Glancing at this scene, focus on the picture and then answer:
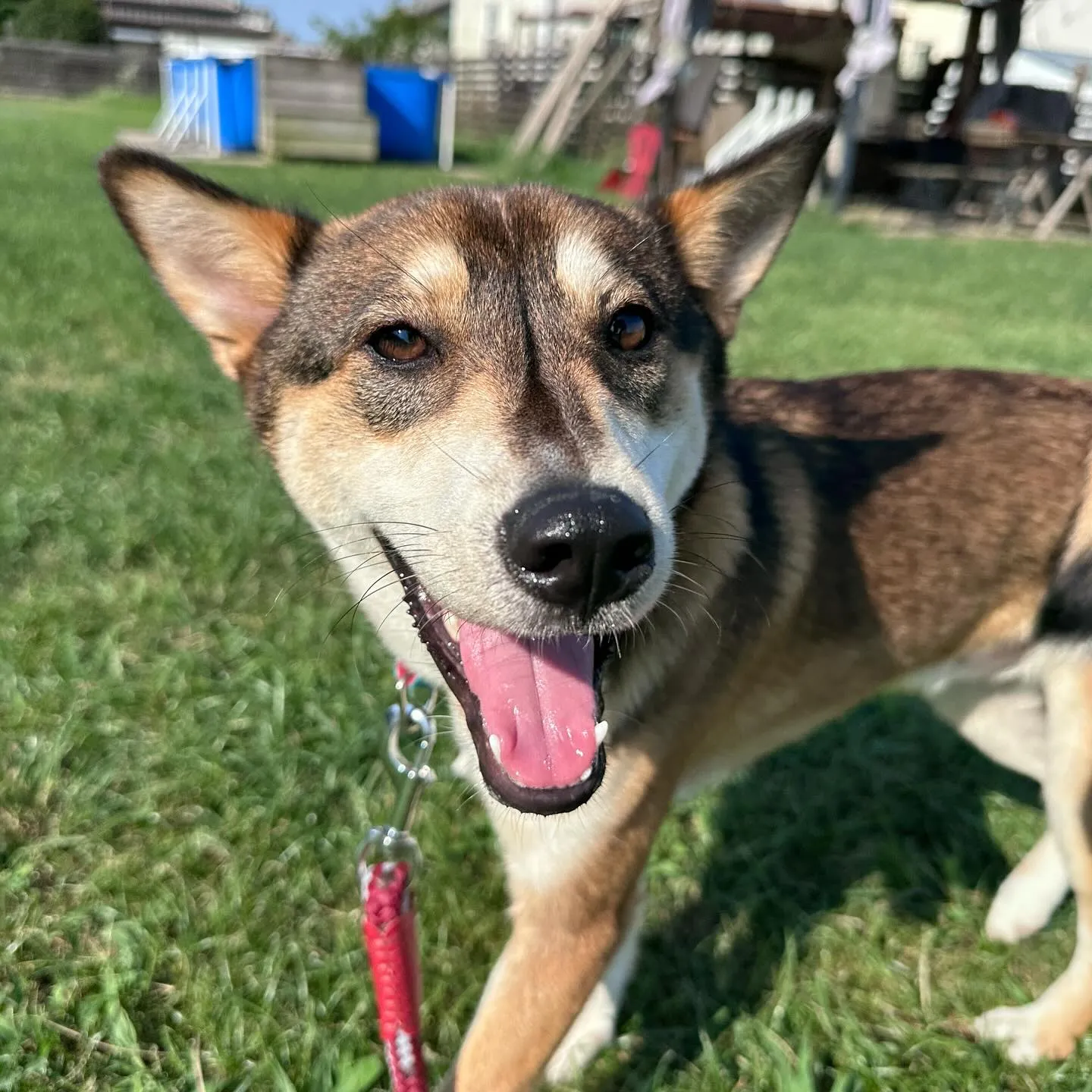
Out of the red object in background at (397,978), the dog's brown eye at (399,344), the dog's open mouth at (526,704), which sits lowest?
the red object in background at (397,978)

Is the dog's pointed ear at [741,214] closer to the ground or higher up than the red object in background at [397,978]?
higher up

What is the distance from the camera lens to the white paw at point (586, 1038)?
2412mm

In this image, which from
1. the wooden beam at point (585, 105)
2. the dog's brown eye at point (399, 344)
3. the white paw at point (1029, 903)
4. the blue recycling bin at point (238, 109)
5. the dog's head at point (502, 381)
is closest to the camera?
the dog's head at point (502, 381)

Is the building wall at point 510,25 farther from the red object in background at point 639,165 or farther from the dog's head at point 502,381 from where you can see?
the dog's head at point 502,381

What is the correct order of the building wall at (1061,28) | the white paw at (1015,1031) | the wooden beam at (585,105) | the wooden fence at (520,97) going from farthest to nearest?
the building wall at (1061,28)
the wooden fence at (520,97)
the wooden beam at (585,105)
the white paw at (1015,1031)

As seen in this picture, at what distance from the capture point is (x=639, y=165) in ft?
53.4

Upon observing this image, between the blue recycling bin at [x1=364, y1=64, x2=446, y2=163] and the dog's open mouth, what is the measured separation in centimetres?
2299

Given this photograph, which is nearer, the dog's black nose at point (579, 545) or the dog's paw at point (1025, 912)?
the dog's black nose at point (579, 545)

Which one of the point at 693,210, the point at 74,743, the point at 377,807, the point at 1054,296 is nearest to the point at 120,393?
the point at 74,743

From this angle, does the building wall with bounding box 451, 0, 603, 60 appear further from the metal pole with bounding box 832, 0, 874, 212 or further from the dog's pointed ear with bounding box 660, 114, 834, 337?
the dog's pointed ear with bounding box 660, 114, 834, 337

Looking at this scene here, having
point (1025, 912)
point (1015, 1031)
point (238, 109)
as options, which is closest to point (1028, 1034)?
point (1015, 1031)

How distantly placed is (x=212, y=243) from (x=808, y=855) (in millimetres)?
2693

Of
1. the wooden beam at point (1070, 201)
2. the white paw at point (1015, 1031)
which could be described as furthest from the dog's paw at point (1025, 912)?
the wooden beam at point (1070, 201)

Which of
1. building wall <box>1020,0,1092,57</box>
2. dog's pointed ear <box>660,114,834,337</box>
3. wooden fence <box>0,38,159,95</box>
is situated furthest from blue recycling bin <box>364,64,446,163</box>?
wooden fence <box>0,38,159,95</box>
